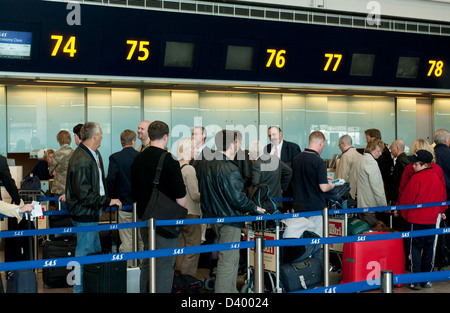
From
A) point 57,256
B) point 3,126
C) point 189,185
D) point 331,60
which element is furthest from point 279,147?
point 3,126

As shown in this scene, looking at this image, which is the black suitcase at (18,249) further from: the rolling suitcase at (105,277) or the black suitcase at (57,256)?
the rolling suitcase at (105,277)

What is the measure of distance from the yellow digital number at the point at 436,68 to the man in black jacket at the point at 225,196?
641 cm

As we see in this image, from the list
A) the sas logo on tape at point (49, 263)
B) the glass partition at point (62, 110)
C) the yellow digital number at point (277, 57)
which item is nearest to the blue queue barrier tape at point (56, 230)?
the sas logo on tape at point (49, 263)

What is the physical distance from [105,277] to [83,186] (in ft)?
2.79

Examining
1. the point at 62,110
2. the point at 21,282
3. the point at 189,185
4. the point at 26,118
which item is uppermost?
the point at 62,110

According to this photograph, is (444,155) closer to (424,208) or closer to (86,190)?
A: (424,208)

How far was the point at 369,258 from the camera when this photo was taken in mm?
5898

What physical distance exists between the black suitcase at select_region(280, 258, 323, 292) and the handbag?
1.24 metres

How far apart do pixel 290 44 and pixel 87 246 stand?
5.19 m

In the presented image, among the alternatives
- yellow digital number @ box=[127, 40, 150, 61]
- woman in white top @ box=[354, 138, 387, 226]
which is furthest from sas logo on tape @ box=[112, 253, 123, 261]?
yellow digital number @ box=[127, 40, 150, 61]

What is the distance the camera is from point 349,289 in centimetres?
328

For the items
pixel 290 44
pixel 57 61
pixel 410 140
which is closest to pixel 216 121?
pixel 290 44

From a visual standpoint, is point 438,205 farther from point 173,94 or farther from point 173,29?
point 173,94

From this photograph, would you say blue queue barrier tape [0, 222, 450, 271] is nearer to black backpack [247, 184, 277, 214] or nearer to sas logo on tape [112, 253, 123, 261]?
sas logo on tape [112, 253, 123, 261]
